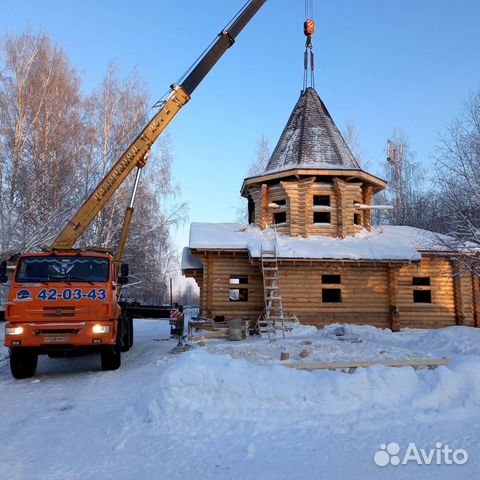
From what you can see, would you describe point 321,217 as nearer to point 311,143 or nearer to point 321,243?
point 321,243


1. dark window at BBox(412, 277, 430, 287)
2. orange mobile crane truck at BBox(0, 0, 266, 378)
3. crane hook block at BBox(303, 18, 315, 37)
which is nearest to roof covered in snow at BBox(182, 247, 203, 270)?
orange mobile crane truck at BBox(0, 0, 266, 378)

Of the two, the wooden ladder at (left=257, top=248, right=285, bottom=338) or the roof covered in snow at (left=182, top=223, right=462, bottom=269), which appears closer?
the wooden ladder at (left=257, top=248, right=285, bottom=338)

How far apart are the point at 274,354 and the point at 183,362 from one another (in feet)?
15.1

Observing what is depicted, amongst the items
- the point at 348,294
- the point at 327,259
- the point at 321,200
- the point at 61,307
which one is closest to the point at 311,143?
the point at 321,200

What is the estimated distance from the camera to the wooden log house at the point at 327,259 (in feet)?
55.0

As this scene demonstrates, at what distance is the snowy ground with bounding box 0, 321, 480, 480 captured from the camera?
13.1ft

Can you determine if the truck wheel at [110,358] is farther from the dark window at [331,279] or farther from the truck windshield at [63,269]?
the dark window at [331,279]

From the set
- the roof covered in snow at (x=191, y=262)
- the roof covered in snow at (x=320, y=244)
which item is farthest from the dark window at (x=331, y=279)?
the roof covered in snow at (x=191, y=262)

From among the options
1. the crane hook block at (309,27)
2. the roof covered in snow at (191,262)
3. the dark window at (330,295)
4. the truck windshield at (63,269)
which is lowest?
the dark window at (330,295)

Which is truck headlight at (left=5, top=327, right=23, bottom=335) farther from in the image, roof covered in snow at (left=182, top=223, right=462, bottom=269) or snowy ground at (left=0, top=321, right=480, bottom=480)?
roof covered in snow at (left=182, top=223, right=462, bottom=269)

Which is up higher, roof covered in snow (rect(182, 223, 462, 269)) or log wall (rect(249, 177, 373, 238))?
log wall (rect(249, 177, 373, 238))

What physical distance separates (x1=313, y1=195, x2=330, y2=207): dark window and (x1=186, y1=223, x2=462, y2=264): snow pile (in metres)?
2.06

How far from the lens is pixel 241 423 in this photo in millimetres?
5102

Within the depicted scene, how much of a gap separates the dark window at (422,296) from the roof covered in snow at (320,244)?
248 cm
